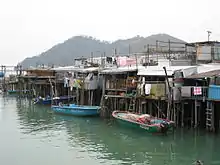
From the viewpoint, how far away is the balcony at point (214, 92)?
20477 millimetres

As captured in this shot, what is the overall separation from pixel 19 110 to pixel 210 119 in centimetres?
2337

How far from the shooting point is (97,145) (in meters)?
19.3

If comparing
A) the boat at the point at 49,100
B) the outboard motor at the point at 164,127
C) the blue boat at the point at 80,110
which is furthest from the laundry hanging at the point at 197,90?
the boat at the point at 49,100

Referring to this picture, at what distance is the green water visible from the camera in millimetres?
16484

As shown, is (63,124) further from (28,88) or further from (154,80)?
(28,88)

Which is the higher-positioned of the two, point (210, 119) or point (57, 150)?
point (210, 119)

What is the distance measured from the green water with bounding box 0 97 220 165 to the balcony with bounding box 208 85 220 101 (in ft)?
8.33

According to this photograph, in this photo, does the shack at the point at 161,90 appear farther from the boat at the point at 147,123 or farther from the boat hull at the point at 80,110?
the boat hull at the point at 80,110

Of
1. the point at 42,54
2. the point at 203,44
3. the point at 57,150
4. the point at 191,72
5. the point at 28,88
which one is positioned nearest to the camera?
the point at 57,150

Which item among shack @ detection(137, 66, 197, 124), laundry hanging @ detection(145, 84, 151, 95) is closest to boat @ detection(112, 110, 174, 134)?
shack @ detection(137, 66, 197, 124)

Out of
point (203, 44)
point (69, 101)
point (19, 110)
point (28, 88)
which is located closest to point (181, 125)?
point (203, 44)

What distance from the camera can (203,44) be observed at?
92.2ft

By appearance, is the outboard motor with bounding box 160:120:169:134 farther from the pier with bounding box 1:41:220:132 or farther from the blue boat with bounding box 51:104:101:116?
the blue boat with bounding box 51:104:101:116

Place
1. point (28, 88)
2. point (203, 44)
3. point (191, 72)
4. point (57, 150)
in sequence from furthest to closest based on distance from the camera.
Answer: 1. point (28, 88)
2. point (203, 44)
3. point (191, 72)
4. point (57, 150)
